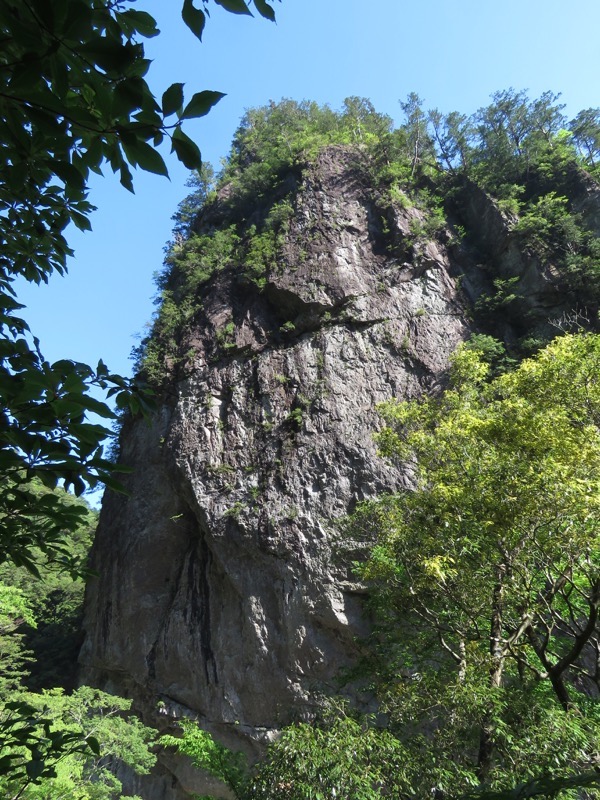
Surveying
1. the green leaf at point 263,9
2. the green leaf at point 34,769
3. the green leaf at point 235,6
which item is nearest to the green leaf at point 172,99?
the green leaf at point 235,6

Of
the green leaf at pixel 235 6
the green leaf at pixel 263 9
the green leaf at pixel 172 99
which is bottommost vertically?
the green leaf at pixel 172 99

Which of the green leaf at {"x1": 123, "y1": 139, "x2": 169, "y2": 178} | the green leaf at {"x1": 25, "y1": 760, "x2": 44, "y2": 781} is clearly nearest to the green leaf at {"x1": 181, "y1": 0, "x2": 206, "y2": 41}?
the green leaf at {"x1": 123, "y1": 139, "x2": 169, "y2": 178}

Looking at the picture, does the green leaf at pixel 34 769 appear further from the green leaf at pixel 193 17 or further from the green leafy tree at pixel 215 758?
the green leafy tree at pixel 215 758

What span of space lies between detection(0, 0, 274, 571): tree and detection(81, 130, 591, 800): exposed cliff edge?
937 cm

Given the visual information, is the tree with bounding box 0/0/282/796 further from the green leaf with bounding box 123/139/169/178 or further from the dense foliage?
the dense foliage

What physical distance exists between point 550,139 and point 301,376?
14.5 meters

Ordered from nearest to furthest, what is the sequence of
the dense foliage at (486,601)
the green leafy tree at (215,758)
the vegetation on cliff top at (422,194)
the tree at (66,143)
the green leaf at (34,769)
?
the tree at (66,143) → the green leaf at (34,769) → the dense foliage at (486,601) → the green leafy tree at (215,758) → the vegetation on cliff top at (422,194)

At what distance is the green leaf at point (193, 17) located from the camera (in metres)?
0.93

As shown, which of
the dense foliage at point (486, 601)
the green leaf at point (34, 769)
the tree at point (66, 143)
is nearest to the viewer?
the tree at point (66, 143)

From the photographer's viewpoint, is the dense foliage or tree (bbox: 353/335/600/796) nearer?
the dense foliage

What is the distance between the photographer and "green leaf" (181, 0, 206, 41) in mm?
932

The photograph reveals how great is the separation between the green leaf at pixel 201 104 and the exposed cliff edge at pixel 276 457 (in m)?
9.95

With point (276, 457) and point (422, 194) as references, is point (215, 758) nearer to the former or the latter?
point (276, 457)

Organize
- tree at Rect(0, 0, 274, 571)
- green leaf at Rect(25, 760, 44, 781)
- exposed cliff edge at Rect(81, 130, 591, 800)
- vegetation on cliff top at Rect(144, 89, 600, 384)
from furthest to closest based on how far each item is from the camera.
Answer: vegetation on cliff top at Rect(144, 89, 600, 384) → exposed cliff edge at Rect(81, 130, 591, 800) → green leaf at Rect(25, 760, 44, 781) → tree at Rect(0, 0, 274, 571)
